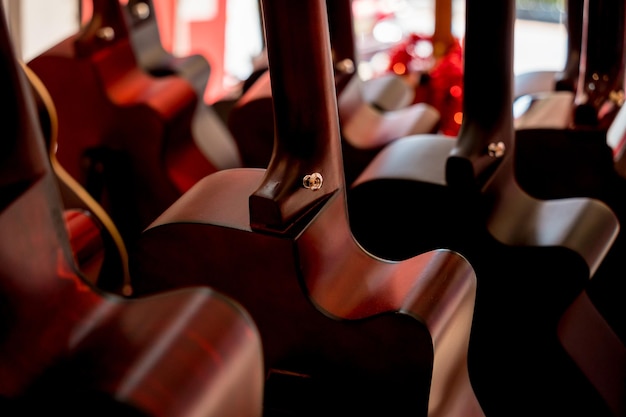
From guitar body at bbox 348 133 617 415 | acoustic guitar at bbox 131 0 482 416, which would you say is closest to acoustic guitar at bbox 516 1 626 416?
guitar body at bbox 348 133 617 415

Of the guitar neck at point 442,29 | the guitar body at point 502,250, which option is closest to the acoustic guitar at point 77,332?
the guitar body at point 502,250

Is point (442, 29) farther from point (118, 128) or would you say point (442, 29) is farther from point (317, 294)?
point (317, 294)

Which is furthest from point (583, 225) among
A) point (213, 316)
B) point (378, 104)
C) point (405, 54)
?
point (405, 54)

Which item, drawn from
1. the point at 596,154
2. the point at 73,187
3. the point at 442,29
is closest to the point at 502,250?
the point at 596,154

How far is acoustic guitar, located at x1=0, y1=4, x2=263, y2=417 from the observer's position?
0.26 meters

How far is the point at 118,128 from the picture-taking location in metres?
0.56

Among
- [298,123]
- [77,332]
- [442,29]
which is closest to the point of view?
[77,332]

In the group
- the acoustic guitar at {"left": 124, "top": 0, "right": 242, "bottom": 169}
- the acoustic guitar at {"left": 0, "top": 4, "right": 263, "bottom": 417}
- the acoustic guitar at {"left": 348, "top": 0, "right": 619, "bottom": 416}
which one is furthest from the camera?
the acoustic guitar at {"left": 124, "top": 0, "right": 242, "bottom": 169}

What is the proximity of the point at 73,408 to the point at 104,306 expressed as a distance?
0.13 feet

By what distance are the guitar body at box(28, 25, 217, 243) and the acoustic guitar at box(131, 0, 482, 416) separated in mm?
154

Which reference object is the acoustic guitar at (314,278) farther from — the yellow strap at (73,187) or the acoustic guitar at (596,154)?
the acoustic guitar at (596,154)

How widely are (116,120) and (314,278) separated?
A: 222mm

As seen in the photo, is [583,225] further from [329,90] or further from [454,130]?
[454,130]

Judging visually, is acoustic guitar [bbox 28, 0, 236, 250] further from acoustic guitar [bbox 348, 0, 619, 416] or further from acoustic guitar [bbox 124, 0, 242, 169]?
acoustic guitar [bbox 348, 0, 619, 416]
